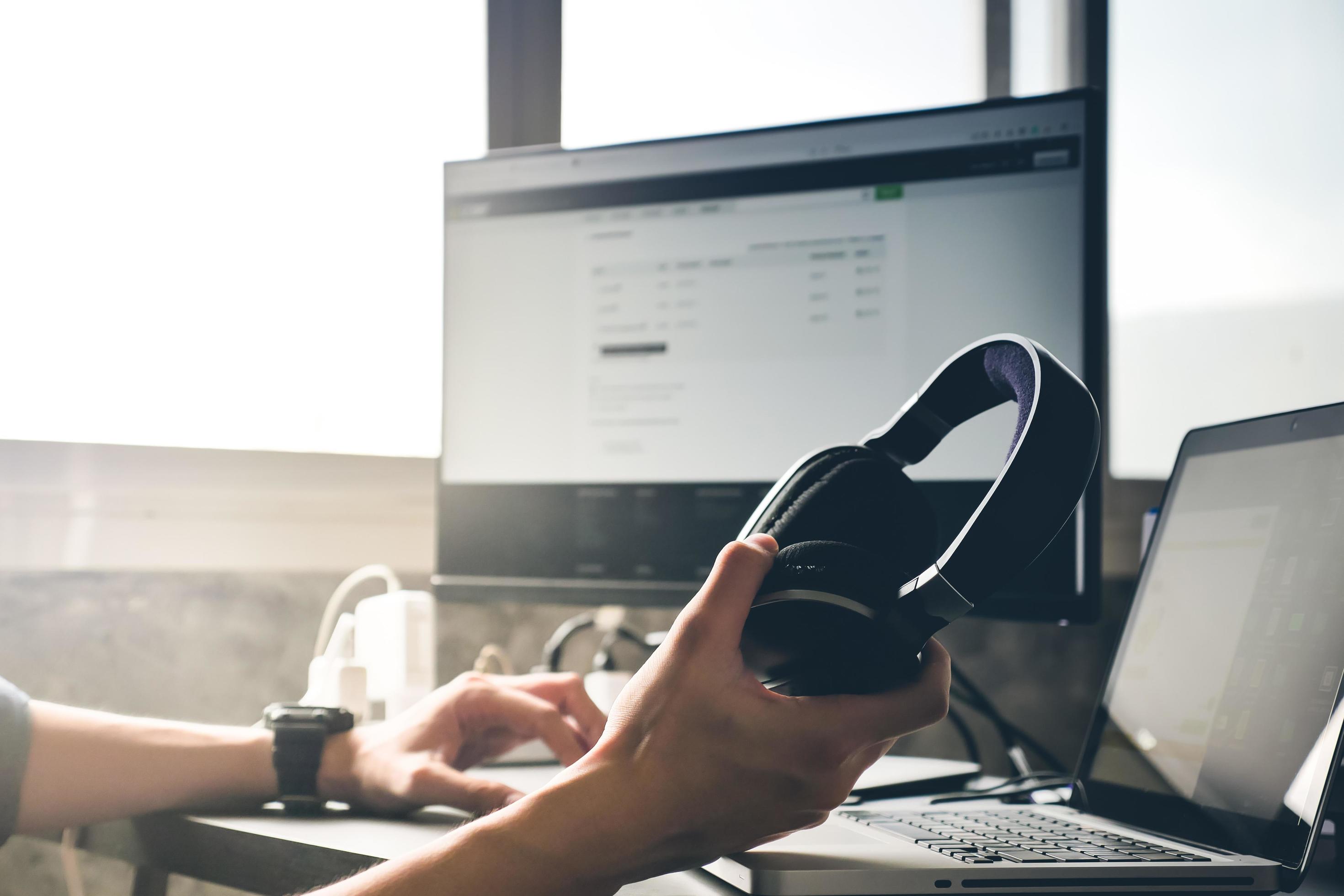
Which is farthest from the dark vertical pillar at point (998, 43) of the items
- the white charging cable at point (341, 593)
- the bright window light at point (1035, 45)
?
the white charging cable at point (341, 593)

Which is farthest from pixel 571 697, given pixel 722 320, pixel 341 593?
pixel 341 593

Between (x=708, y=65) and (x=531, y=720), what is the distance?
3.32 feet

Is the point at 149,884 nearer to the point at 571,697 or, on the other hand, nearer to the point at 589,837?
the point at 571,697

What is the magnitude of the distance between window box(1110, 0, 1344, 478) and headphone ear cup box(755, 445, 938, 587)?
1098 mm

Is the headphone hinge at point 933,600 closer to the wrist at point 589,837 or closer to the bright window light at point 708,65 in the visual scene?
the wrist at point 589,837

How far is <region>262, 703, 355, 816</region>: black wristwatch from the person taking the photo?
0.65m

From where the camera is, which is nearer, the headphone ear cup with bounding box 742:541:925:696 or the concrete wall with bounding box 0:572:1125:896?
the headphone ear cup with bounding box 742:541:925:696

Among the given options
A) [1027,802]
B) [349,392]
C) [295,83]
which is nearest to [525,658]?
[349,392]

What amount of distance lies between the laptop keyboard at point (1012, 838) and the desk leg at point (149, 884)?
54 cm

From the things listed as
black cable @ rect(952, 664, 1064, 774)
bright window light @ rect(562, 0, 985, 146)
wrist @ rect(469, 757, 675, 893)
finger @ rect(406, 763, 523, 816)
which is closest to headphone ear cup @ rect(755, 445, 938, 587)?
wrist @ rect(469, 757, 675, 893)

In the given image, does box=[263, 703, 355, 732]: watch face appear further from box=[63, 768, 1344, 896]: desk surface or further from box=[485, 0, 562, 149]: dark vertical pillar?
box=[485, 0, 562, 149]: dark vertical pillar

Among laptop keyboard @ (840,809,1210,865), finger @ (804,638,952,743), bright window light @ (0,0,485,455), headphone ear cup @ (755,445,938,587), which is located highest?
bright window light @ (0,0,485,455)

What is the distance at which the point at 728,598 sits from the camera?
40cm

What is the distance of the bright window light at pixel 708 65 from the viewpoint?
1.36m
